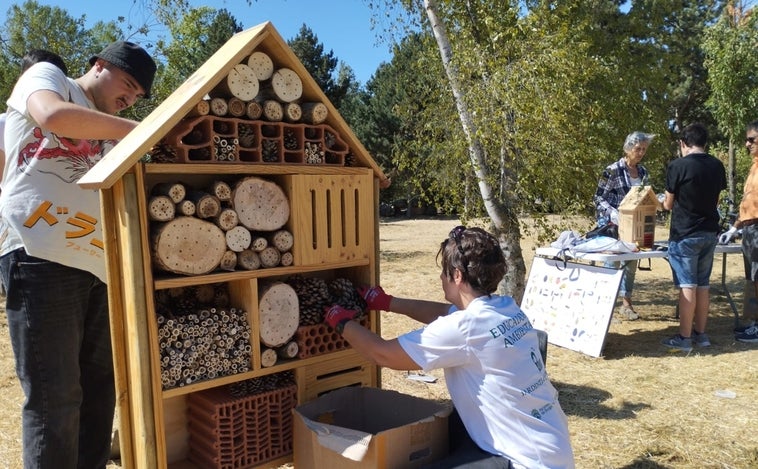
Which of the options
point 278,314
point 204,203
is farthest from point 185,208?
point 278,314

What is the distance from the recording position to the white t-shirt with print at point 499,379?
2.13 metres

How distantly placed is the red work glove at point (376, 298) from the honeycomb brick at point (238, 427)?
510 millimetres

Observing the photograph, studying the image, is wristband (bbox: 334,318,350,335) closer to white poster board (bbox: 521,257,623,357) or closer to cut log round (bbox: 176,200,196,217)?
cut log round (bbox: 176,200,196,217)

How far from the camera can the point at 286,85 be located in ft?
8.30

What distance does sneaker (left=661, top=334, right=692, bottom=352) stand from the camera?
532 centimetres

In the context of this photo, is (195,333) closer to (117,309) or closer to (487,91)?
(117,309)

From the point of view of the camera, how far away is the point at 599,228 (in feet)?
19.1

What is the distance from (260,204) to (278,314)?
1.60 feet

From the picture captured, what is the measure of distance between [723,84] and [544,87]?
11.5m

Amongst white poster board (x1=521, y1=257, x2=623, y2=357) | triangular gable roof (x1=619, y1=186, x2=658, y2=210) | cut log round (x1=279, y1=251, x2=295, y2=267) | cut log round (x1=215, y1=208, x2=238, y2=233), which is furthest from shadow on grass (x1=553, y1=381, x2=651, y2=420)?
cut log round (x1=215, y1=208, x2=238, y2=233)

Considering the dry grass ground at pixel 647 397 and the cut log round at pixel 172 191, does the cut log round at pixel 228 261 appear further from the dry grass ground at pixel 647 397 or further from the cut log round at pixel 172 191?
the dry grass ground at pixel 647 397

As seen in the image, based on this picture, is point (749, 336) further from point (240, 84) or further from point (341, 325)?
point (240, 84)

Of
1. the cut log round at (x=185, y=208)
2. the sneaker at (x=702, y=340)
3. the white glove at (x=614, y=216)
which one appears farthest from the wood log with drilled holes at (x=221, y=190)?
the sneaker at (x=702, y=340)

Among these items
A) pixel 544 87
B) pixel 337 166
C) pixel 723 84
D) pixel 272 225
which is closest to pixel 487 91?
pixel 544 87
